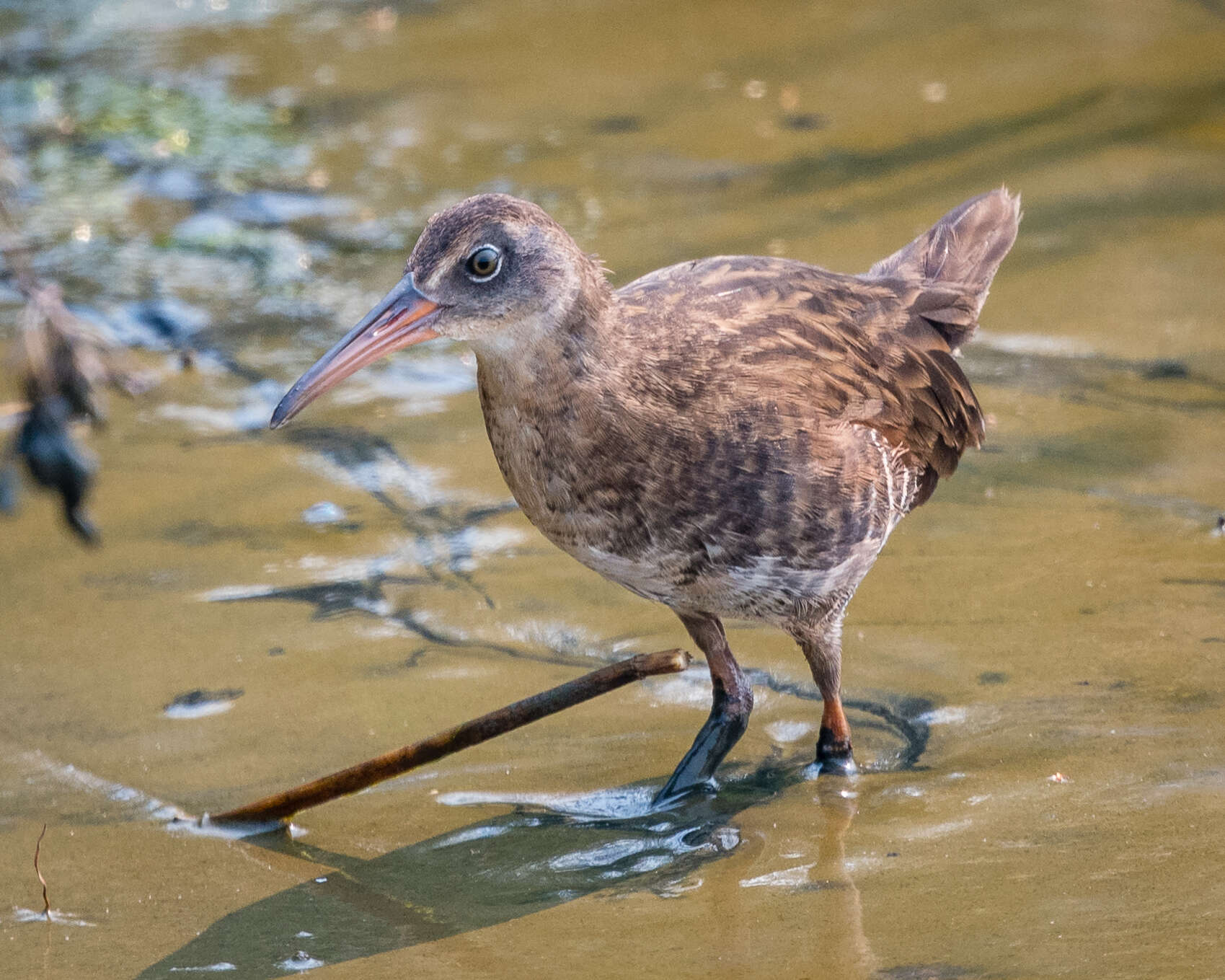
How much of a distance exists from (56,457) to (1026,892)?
2308 mm

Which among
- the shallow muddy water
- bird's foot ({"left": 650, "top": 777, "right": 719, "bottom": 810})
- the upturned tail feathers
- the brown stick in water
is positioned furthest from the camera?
the upturned tail feathers

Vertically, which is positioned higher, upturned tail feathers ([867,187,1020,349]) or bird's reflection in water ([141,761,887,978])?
upturned tail feathers ([867,187,1020,349])

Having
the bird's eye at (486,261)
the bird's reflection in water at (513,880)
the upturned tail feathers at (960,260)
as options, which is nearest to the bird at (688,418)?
the bird's eye at (486,261)

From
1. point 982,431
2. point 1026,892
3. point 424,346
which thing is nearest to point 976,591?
point 982,431

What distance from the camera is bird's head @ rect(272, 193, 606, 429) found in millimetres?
3510

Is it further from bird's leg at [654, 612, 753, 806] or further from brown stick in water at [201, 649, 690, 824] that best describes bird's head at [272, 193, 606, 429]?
bird's leg at [654, 612, 753, 806]

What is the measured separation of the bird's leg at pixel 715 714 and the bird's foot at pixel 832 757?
206 mm

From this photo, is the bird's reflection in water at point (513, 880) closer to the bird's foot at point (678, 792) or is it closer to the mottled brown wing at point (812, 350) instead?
the bird's foot at point (678, 792)

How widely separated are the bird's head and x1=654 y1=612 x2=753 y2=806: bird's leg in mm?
923

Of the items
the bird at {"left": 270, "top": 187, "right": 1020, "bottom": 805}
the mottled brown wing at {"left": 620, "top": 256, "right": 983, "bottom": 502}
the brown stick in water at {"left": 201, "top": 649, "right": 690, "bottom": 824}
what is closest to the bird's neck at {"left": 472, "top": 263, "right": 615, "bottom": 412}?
the bird at {"left": 270, "top": 187, "right": 1020, "bottom": 805}

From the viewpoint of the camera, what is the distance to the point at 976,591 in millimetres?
4680

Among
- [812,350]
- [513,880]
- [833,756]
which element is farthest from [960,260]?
[513,880]

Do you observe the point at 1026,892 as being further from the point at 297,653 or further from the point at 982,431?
the point at 297,653

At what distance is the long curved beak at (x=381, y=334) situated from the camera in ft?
11.6
